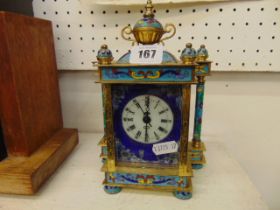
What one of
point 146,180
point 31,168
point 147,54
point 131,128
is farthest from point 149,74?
A: point 31,168

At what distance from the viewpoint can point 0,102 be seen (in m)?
0.62

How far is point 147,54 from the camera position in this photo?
1.70 feet

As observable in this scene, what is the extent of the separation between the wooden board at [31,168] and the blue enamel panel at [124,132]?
0.22 metres

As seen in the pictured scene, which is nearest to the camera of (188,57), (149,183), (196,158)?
(188,57)

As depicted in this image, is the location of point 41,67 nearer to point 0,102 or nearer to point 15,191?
point 0,102

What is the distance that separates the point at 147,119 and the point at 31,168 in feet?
1.11

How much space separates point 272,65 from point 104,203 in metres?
0.75

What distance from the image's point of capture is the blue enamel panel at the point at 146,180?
0.57 meters

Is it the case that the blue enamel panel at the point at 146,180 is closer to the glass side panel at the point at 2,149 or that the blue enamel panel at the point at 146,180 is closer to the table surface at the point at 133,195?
the table surface at the point at 133,195

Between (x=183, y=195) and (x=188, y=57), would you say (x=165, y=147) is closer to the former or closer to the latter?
(x=183, y=195)

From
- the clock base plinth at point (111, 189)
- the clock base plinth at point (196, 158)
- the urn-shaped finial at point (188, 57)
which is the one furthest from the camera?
the clock base plinth at point (196, 158)

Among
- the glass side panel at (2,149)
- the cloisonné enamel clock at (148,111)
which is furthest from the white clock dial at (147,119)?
the glass side panel at (2,149)

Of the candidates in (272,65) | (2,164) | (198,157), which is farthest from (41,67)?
(272,65)

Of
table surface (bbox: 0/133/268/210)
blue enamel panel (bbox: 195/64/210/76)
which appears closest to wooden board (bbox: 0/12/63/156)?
table surface (bbox: 0/133/268/210)
